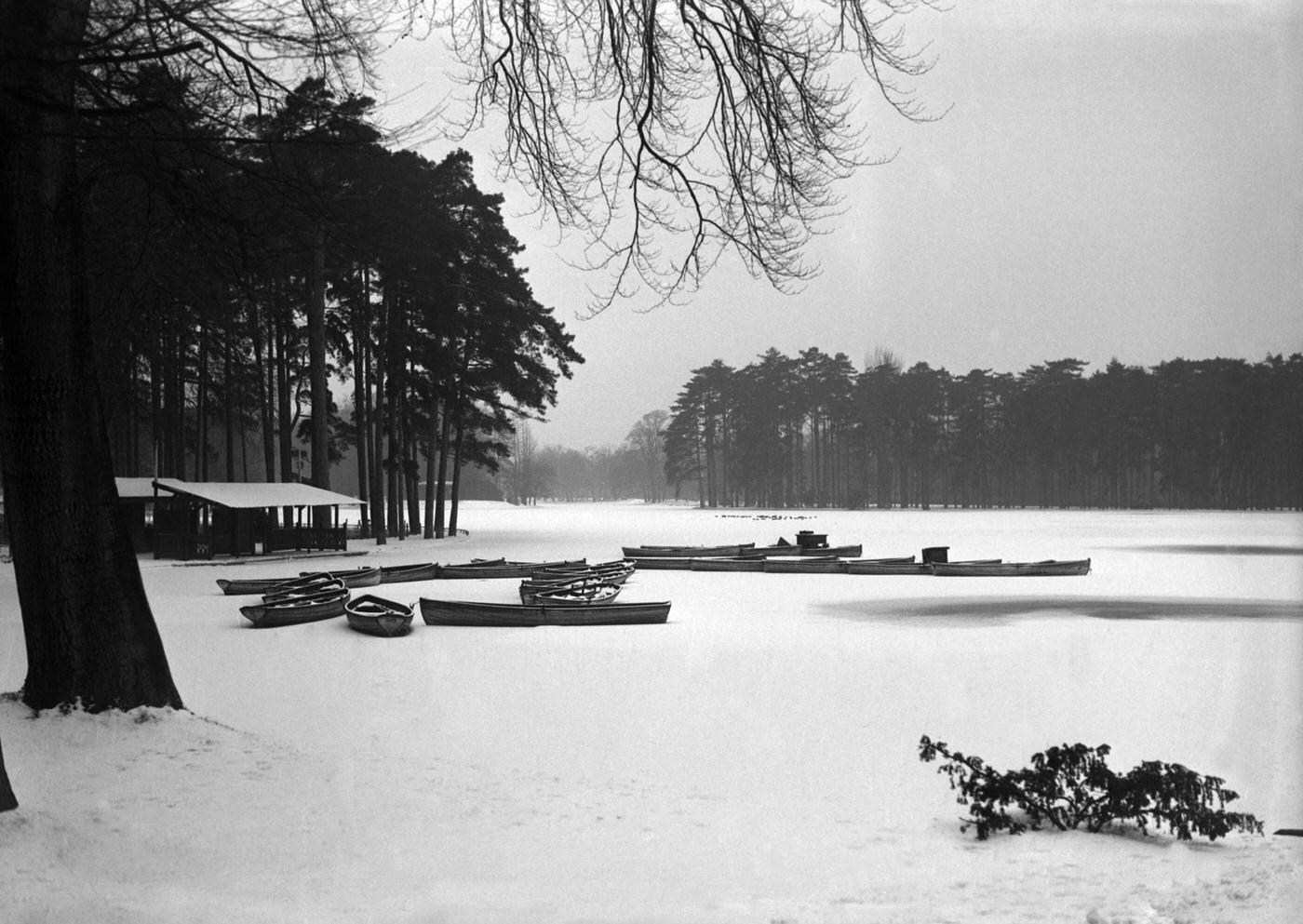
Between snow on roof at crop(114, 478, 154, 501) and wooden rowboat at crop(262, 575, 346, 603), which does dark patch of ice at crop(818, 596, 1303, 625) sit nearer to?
wooden rowboat at crop(262, 575, 346, 603)

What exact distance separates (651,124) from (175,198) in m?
4.12

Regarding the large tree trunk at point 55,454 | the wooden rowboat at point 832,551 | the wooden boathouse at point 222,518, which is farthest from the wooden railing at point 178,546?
the large tree trunk at point 55,454

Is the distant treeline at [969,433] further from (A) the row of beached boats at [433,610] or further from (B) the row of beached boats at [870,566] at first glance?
(A) the row of beached boats at [433,610]

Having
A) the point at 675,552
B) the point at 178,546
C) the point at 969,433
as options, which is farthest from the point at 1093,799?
the point at 969,433

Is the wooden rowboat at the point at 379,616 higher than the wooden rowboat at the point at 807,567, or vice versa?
the wooden rowboat at the point at 379,616

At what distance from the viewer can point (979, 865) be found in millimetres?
6375

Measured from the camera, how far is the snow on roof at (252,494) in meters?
30.9

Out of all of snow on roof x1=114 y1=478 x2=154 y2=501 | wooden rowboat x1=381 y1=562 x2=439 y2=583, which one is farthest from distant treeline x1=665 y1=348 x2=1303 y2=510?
snow on roof x1=114 y1=478 x2=154 y2=501

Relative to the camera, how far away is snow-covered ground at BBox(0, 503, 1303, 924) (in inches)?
222

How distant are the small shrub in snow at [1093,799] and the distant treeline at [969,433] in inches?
2972

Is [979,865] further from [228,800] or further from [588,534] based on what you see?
[588,534]

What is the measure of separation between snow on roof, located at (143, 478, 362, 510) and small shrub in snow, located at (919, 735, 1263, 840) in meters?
27.3

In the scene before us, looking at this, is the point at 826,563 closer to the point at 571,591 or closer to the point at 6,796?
the point at 571,591

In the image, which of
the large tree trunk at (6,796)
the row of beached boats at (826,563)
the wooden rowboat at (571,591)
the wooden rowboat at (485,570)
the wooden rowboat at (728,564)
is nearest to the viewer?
the large tree trunk at (6,796)
